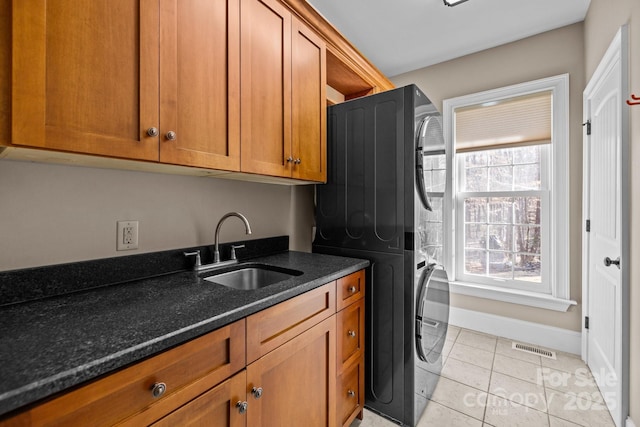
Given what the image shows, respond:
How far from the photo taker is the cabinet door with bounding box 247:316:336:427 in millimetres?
998

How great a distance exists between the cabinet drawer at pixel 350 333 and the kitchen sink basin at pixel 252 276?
0.37 m

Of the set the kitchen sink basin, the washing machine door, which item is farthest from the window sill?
the kitchen sink basin

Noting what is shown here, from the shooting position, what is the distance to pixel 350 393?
5.13ft

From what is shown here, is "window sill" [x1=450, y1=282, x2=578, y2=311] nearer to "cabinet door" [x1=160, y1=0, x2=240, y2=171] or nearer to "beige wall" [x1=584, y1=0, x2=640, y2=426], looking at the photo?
"beige wall" [x1=584, y1=0, x2=640, y2=426]

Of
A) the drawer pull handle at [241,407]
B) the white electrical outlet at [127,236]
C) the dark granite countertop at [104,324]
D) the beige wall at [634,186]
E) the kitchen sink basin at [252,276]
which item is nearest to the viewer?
the dark granite countertop at [104,324]

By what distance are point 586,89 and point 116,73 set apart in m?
3.01

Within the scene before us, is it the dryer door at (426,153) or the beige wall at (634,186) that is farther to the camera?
the dryer door at (426,153)

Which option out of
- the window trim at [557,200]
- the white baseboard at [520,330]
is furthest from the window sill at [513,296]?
the white baseboard at [520,330]

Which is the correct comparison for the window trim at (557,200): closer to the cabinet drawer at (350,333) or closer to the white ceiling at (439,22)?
the white ceiling at (439,22)

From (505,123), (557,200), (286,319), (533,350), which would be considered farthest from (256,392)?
(505,123)

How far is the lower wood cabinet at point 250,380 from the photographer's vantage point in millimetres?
634

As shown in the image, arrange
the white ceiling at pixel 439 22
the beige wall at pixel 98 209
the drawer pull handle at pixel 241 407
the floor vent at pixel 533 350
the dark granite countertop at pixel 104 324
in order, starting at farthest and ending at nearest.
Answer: the floor vent at pixel 533 350
the white ceiling at pixel 439 22
the beige wall at pixel 98 209
the drawer pull handle at pixel 241 407
the dark granite countertop at pixel 104 324

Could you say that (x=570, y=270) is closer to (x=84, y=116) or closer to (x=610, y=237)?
(x=610, y=237)

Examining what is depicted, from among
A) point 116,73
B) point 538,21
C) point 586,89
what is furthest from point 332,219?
point 538,21
